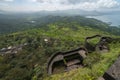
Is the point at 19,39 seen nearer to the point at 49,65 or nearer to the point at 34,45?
the point at 34,45

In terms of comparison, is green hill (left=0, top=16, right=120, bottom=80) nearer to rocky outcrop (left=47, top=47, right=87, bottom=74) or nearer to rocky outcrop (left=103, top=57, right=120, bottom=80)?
rocky outcrop (left=47, top=47, right=87, bottom=74)

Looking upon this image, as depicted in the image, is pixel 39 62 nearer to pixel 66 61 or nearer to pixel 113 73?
pixel 66 61

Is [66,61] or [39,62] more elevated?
[66,61]

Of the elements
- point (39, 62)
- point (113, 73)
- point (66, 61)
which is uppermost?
point (113, 73)

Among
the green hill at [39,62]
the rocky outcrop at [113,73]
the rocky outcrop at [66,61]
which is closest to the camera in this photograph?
the rocky outcrop at [113,73]

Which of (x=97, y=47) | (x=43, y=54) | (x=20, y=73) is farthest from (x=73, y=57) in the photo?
(x=43, y=54)

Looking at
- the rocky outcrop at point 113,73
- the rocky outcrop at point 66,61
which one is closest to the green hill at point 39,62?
the rocky outcrop at point 66,61

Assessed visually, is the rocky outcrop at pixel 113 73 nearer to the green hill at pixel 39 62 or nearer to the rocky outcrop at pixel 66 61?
the green hill at pixel 39 62

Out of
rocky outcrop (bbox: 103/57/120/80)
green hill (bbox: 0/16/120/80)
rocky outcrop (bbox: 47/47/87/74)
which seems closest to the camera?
rocky outcrop (bbox: 103/57/120/80)

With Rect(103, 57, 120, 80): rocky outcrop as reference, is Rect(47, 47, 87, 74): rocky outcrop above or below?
below

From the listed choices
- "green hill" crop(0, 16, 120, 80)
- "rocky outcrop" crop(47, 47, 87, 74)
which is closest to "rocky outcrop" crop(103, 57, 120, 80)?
"green hill" crop(0, 16, 120, 80)

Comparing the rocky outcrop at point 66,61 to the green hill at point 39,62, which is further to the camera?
the rocky outcrop at point 66,61

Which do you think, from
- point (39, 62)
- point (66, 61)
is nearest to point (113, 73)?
point (66, 61)
